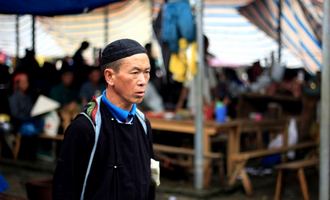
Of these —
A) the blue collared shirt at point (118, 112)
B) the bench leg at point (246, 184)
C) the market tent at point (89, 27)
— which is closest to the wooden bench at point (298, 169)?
the bench leg at point (246, 184)

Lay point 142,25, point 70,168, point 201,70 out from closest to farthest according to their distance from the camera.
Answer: point 70,168 → point 201,70 → point 142,25

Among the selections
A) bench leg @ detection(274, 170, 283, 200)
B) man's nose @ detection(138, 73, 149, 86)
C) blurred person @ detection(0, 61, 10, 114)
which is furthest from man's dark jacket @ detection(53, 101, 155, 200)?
blurred person @ detection(0, 61, 10, 114)

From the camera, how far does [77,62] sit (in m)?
11.6

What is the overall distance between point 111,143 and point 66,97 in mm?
7555

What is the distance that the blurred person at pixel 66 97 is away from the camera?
10.0 m

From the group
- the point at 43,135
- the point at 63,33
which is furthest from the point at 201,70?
the point at 63,33

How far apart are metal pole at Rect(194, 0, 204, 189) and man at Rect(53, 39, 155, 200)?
182 inches

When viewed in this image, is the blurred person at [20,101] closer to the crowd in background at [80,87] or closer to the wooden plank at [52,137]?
the crowd in background at [80,87]

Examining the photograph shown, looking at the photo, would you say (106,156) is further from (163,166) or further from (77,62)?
(77,62)

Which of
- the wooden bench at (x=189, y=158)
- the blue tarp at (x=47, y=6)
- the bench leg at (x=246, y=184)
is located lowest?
the bench leg at (x=246, y=184)

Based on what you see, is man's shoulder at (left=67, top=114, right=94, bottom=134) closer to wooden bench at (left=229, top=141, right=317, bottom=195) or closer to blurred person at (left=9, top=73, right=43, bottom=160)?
wooden bench at (left=229, top=141, right=317, bottom=195)

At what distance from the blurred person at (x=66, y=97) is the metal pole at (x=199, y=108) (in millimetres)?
2781

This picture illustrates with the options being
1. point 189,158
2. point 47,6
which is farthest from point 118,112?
point 189,158

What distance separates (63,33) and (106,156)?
12327mm
